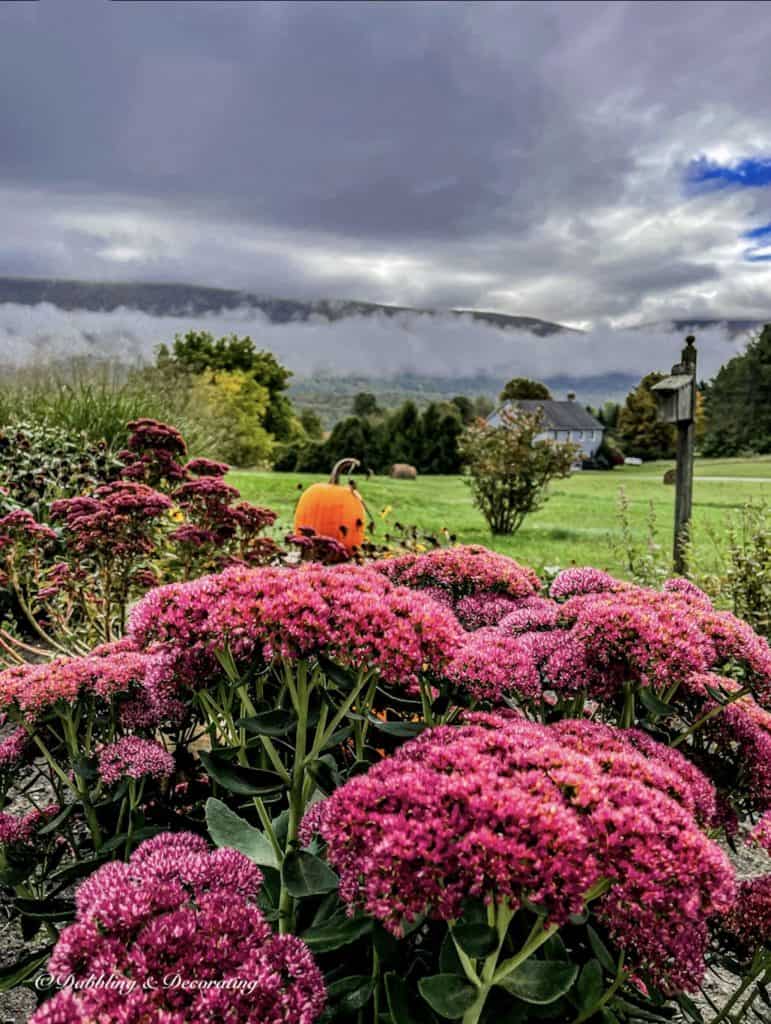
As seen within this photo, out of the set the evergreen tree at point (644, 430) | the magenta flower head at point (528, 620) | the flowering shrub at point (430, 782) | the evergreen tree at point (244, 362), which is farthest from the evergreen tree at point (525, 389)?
the flowering shrub at point (430, 782)

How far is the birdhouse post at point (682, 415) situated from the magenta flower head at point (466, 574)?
19.1 feet

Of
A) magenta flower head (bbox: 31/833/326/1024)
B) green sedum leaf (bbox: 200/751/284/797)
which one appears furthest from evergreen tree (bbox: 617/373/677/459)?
magenta flower head (bbox: 31/833/326/1024)

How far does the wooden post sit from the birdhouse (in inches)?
1.4

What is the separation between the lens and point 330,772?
Result: 62.2 inches

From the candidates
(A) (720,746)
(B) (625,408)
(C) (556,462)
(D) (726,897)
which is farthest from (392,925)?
(B) (625,408)

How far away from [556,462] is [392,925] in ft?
37.0

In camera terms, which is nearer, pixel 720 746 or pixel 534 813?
pixel 534 813

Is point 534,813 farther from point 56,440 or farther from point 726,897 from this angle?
point 56,440

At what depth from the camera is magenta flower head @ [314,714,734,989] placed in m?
1.10

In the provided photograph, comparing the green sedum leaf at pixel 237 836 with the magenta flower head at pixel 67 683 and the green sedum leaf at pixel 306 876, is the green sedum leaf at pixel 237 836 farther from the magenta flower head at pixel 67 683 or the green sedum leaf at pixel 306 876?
the magenta flower head at pixel 67 683

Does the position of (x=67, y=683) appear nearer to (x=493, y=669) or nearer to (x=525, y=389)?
(x=493, y=669)

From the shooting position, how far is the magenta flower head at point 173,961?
1.06 m

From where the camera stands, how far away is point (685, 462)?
867 centimetres

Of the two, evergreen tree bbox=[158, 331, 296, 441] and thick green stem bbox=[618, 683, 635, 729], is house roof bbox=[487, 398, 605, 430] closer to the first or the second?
evergreen tree bbox=[158, 331, 296, 441]
